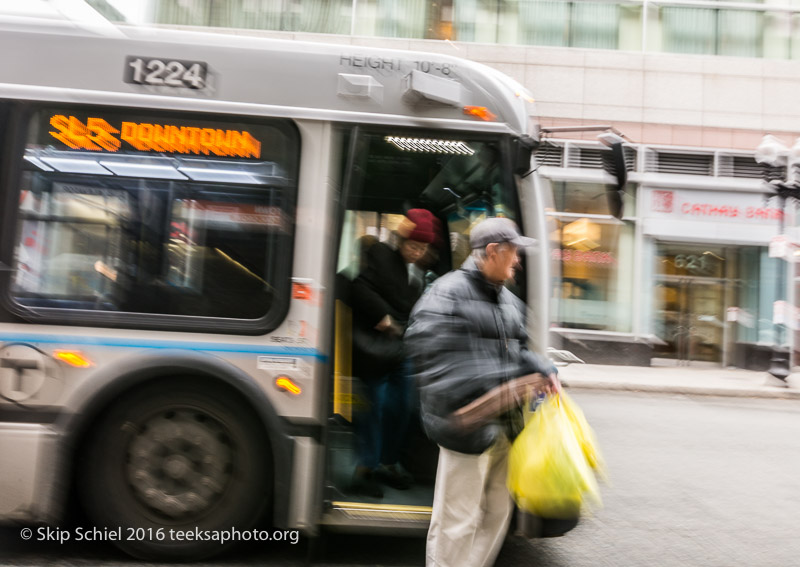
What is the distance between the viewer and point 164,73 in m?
4.12

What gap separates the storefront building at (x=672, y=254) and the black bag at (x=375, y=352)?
12.9 meters

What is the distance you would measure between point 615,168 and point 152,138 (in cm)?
276

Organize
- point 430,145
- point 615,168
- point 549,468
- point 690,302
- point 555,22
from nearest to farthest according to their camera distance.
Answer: point 549,468 → point 615,168 → point 430,145 → point 690,302 → point 555,22

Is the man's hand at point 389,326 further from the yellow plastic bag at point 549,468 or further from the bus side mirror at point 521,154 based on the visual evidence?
the yellow plastic bag at point 549,468

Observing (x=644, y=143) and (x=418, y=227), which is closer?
(x=418, y=227)

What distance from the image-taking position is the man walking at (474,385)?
119 inches

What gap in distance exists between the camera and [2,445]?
389cm

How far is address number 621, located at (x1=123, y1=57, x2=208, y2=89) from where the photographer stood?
4.10 m

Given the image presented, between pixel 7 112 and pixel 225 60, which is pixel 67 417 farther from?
pixel 225 60

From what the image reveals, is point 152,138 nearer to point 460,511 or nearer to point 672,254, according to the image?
point 460,511

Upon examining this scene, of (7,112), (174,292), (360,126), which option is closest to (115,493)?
(174,292)

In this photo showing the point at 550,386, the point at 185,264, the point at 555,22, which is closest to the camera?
the point at 550,386

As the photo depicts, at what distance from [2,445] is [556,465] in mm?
2978

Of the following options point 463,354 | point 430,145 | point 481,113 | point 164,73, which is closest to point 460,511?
point 463,354
